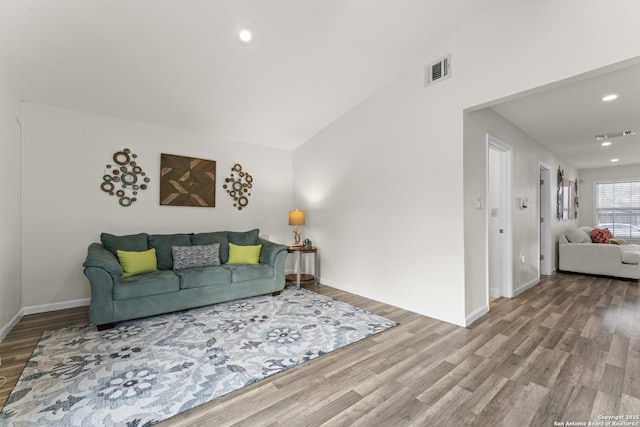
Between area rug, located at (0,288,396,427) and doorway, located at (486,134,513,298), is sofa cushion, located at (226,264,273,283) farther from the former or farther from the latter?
doorway, located at (486,134,513,298)

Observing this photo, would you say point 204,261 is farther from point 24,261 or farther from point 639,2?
point 639,2

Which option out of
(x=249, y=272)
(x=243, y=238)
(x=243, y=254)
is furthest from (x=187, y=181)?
(x=249, y=272)

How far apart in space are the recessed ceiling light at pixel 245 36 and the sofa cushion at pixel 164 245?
266 centimetres

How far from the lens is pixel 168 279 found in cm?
319

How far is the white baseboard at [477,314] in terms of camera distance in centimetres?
294

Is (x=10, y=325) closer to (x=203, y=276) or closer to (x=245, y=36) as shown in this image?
(x=203, y=276)

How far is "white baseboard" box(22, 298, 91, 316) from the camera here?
326cm

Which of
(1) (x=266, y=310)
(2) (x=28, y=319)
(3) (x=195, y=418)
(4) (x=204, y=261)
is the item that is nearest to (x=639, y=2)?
(3) (x=195, y=418)

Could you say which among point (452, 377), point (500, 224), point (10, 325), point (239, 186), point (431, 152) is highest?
point (431, 152)

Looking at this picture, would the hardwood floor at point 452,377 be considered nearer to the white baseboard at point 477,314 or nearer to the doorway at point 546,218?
the white baseboard at point 477,314

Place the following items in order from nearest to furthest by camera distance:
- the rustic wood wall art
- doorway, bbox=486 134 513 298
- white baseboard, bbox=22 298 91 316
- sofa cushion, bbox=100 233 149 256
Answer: white baseboard, bbox=22 298 91 316 → sofa cushion, bbox=100 233 149 256 → doorway, bbox=486 134 513 298 → the rustic wood wall art

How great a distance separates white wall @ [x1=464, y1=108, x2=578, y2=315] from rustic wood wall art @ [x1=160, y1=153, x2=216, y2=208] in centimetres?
365

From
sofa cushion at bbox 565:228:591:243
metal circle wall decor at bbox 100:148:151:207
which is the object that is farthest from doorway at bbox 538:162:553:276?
metal circle wall decor at bbox 100:148:151:207

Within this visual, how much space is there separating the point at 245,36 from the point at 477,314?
12.3 feet
